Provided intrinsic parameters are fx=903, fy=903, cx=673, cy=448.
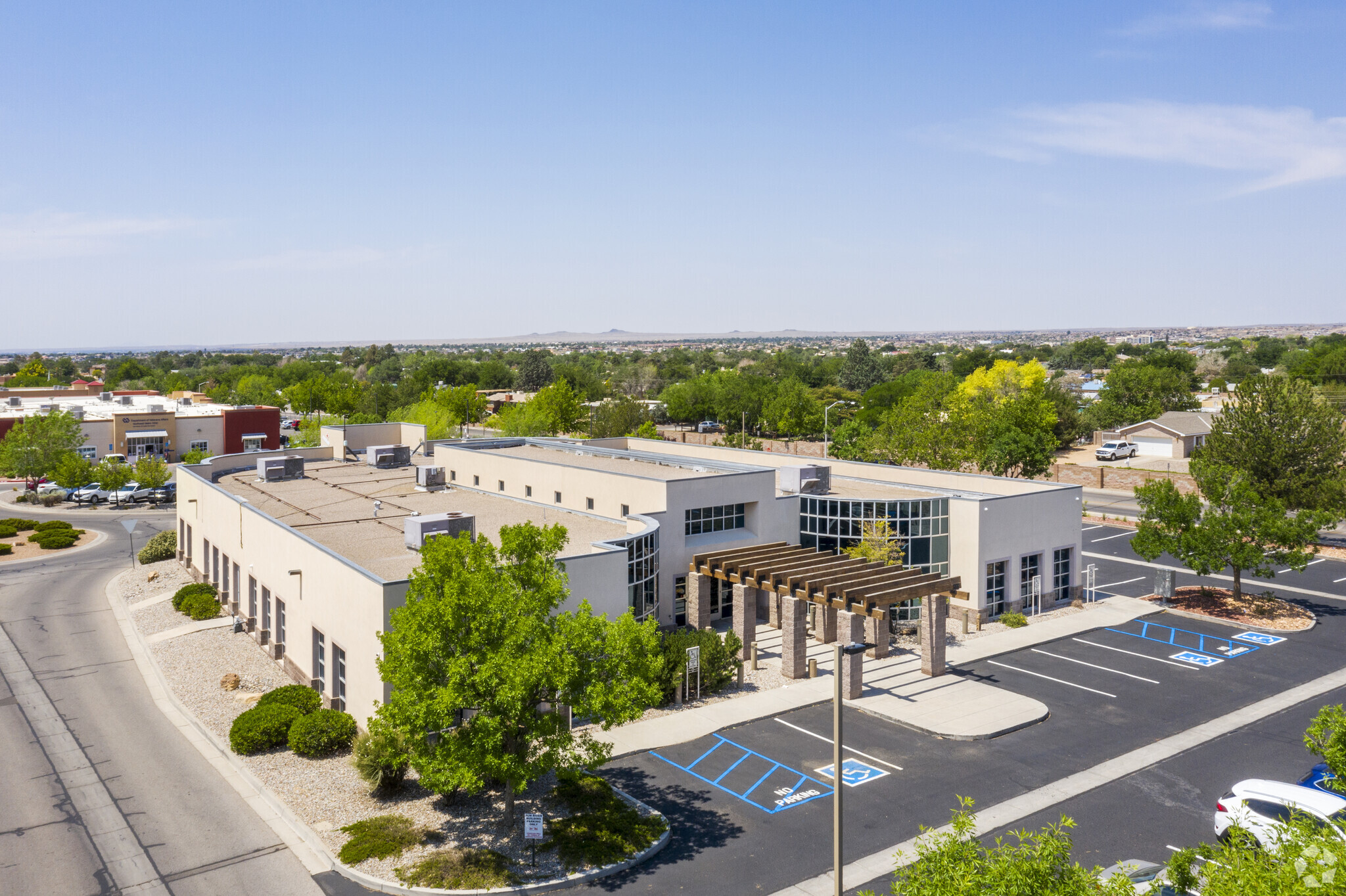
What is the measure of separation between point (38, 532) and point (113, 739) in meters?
40.1

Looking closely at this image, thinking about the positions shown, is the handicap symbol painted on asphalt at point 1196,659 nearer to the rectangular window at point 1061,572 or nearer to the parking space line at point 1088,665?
the parking space line at point 1088,665

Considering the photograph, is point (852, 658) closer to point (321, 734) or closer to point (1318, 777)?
point (1318, 777)

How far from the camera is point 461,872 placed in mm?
18109

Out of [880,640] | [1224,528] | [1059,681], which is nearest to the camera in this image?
[1059,681]

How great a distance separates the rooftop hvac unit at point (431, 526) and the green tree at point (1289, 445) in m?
38.7

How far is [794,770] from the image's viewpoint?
23.4 m

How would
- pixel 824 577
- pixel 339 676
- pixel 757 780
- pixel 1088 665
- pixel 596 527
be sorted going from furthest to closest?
pixel 596 527 < pixel 1088 665 < pixel 824 577 < pixel 339 676 < pixel 757 780

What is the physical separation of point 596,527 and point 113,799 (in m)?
17.5

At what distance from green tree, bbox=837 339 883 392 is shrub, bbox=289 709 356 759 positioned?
14827 centimetres

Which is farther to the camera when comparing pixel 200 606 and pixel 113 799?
pixel 200 606

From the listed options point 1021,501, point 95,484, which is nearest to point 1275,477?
point 1021,501

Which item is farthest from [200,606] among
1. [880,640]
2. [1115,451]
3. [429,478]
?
[1115,451]

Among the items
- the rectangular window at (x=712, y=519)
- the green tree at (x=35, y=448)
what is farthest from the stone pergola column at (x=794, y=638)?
the green tree at (x=35, y=448)

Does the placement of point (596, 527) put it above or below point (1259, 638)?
above
